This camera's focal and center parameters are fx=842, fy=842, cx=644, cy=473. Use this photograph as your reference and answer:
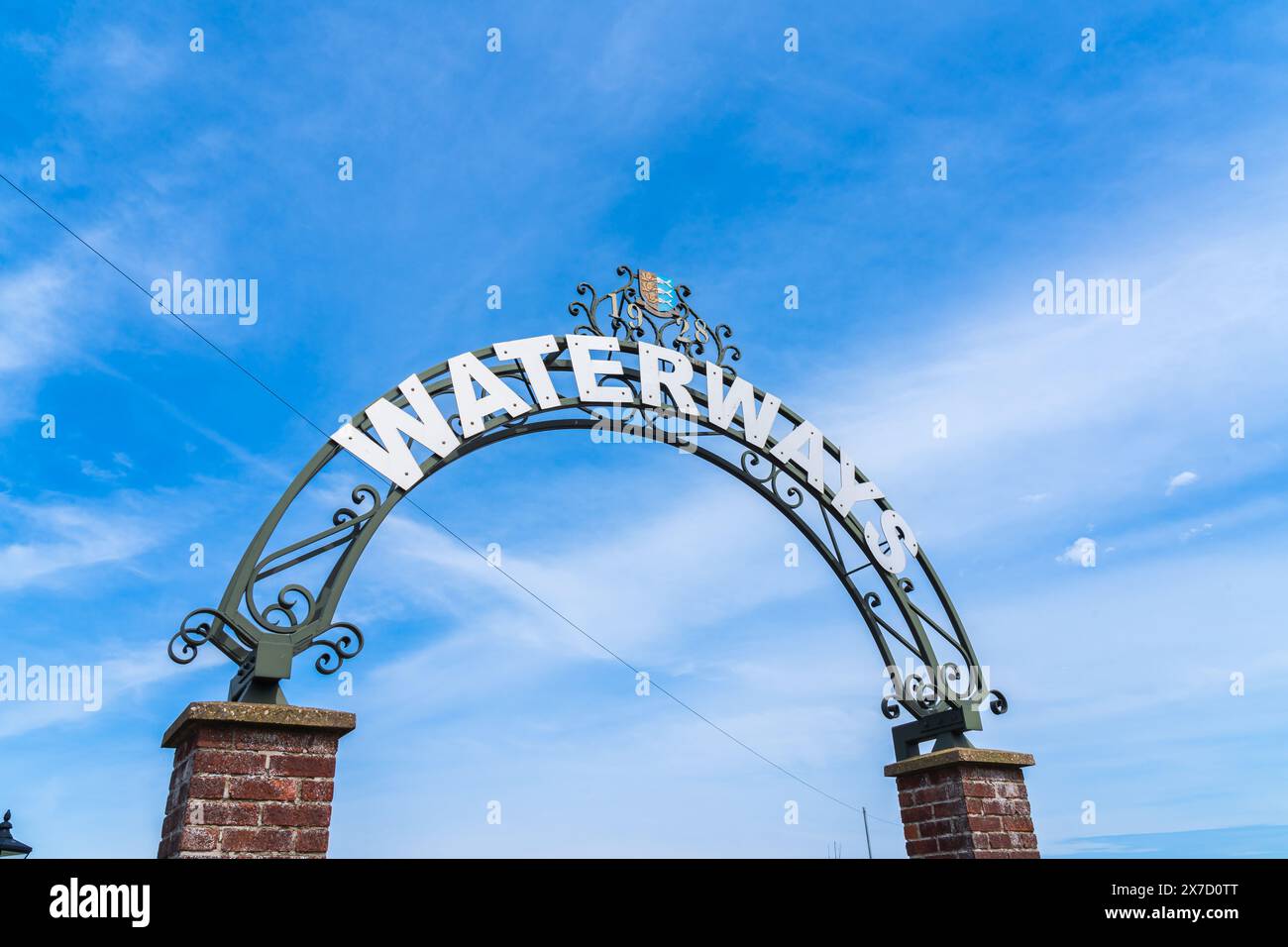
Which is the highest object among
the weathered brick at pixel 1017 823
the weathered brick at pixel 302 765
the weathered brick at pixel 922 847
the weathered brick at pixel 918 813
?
the weathered brick at pixel 302 765

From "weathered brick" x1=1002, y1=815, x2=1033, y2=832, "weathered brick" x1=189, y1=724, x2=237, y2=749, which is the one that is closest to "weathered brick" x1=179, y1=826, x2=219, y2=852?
"weathered brick" x1=189, y1=724, x2=237, y2=749

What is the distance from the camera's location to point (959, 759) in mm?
5836

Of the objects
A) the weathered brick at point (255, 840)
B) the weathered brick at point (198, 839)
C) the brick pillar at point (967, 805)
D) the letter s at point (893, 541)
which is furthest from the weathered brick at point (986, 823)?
the weathered brick at point (198, 839)

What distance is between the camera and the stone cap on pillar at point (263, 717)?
3.73m

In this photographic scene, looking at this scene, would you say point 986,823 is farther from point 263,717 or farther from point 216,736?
point 216,736

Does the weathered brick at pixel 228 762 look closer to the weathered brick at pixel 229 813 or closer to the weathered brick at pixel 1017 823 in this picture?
the weathered brick at pixel 229 813

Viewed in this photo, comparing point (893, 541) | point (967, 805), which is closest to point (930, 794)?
point (967, 805)

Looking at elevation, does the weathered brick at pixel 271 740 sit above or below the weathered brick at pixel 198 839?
above

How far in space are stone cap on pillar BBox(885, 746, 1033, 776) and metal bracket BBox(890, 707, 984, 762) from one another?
76 mm

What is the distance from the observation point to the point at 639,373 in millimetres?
6262

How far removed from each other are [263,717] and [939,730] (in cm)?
459
